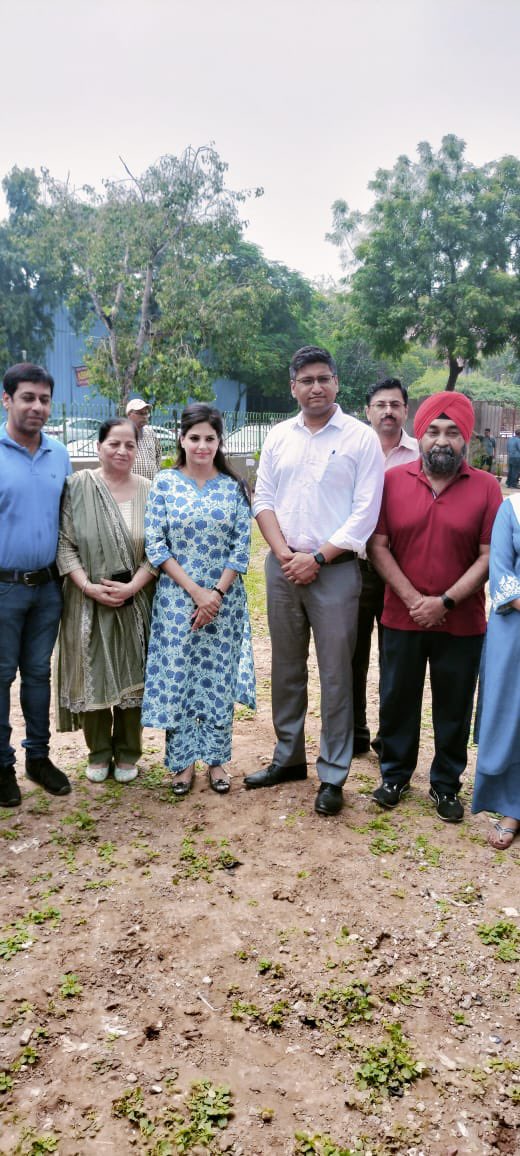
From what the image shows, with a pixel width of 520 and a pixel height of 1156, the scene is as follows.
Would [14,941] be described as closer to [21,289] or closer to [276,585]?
[276,585]

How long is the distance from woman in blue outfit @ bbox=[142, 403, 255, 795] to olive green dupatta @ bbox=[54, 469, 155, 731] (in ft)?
0.37

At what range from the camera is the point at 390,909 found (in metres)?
2.88

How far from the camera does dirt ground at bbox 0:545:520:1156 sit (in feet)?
6.59

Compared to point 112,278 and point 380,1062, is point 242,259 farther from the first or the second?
point 380,1062

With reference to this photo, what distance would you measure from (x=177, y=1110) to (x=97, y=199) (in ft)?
57.0

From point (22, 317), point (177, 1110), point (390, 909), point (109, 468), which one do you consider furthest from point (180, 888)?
point (22, 317)

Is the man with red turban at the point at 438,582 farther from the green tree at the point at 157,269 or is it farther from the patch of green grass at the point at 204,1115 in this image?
the green tree at the point at 157,269

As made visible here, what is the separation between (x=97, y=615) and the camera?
3637 millimetres

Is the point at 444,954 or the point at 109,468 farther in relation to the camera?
the point at 109,468

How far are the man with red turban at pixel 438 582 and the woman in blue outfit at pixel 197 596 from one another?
0.69m

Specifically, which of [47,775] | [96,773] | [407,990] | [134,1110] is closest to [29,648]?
[47,775]

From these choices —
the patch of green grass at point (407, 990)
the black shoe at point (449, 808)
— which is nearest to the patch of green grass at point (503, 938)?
the patch of green grass at point (407, 990)

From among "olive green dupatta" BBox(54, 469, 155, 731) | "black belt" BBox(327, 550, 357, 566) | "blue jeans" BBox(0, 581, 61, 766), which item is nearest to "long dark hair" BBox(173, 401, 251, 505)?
"olive green dupatta" BBox(54, 469, 155, 731)

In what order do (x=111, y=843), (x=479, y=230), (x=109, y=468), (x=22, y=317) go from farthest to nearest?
(x=22, y=317)
(x=479, y=230)
(x=109, y=468)
(x=111, y=843)
